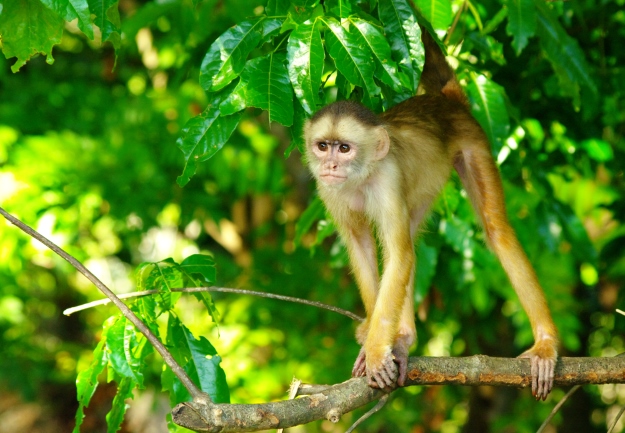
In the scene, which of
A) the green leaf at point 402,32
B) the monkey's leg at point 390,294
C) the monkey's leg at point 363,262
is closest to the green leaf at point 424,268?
the monkey's leg at point 363,262

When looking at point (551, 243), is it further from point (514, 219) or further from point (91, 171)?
point (91, 171)

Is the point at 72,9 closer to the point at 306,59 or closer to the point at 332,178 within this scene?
the point at 306,59

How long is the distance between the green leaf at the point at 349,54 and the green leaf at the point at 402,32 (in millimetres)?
314

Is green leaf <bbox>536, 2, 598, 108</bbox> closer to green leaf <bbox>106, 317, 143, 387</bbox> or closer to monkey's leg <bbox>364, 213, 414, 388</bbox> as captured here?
monkey's leg <bbox>364, 213, 414, 388</bbox>

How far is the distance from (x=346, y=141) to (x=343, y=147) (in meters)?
0.10

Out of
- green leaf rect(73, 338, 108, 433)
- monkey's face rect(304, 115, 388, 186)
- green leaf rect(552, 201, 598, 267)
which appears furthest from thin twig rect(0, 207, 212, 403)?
green leaf rect(552, 201, 598, 267)

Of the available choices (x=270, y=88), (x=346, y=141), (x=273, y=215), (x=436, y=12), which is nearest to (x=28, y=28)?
(x=270, y=88)

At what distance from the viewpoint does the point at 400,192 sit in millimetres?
4395

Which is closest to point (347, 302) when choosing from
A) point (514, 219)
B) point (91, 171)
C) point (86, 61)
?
point (514, 219)

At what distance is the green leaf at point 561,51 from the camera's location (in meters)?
4.30

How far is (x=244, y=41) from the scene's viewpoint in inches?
141

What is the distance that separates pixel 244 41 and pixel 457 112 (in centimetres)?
180

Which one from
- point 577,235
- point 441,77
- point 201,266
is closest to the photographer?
point 201,266

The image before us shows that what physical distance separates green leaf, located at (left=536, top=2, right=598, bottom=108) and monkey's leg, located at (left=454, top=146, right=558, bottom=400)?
648 mm
